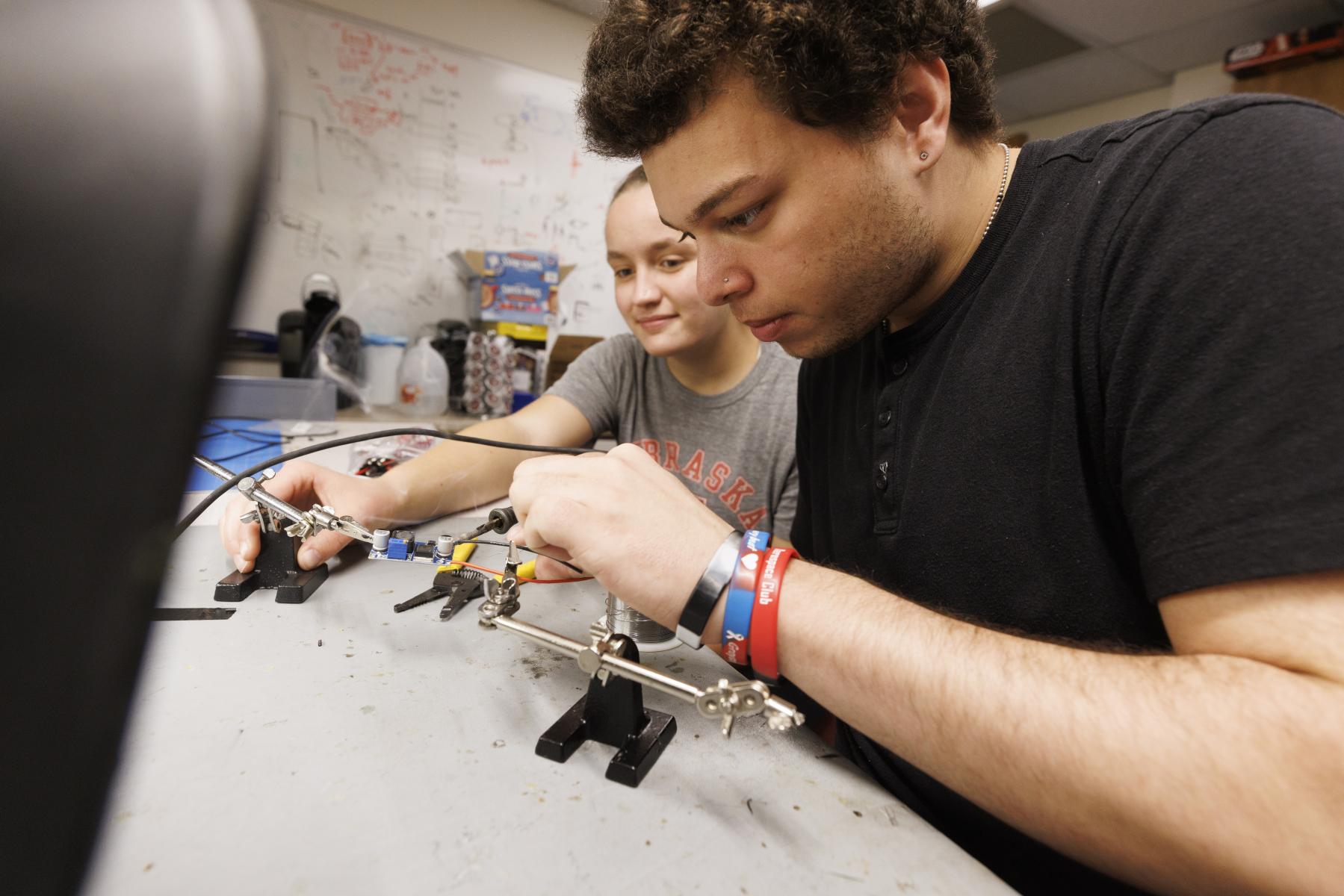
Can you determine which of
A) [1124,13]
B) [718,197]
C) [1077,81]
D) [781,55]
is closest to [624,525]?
[718,197]

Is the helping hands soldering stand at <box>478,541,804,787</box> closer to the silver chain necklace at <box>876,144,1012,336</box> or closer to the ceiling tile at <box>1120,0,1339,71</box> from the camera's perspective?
the silver chain necklace at <box>876,144,1012,336</box>

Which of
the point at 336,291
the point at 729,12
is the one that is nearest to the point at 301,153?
the point at 336,291

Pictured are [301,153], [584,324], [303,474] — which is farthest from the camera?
[584,324]

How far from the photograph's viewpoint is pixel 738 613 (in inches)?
20.8

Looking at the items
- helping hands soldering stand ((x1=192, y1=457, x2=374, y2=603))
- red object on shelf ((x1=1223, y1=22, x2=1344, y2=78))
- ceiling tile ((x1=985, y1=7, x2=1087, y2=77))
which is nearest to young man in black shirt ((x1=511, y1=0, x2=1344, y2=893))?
helping hands soldering stand ((x1=192, y1=457, x2=374, y2=603))

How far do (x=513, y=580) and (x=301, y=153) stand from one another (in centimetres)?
265

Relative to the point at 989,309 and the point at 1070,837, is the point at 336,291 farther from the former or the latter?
the point at 1070,837

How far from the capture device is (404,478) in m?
1.04

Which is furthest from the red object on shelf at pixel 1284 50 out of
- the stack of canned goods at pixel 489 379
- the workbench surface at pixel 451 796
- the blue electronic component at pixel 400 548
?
the blue electronic component at pixel 400 548

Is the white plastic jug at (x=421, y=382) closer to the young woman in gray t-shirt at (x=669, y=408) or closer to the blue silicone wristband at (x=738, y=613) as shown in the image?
the young woman in gray t-shirt at (x=669, y=408)

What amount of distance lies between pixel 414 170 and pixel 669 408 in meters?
2.17

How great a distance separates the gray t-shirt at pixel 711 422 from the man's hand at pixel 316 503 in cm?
51

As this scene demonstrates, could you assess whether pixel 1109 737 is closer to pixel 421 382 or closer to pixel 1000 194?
pixel 1000 194

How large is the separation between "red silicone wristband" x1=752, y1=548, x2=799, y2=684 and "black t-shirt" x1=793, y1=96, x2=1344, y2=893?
0.10 meters
